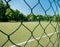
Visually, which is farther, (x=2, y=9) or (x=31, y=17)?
(x=31, y=17)

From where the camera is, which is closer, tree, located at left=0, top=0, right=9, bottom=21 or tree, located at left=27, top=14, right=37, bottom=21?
tree, located at left=0, top=0, right=9, bottom=21

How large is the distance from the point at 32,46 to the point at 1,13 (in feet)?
5.90

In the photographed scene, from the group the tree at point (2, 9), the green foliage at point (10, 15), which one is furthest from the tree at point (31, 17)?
the tree at point (2, 9)

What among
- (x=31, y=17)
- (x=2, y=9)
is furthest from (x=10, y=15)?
(x=31, y=17)

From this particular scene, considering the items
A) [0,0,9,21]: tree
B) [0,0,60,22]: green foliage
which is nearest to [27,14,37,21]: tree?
A: [0,0,60,22]: green foliage

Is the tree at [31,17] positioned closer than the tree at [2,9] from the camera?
No

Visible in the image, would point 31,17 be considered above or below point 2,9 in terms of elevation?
below

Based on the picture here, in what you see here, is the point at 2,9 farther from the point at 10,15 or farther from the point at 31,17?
the point at 31,17

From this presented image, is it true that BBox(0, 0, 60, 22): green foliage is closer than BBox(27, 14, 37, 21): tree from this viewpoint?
Yes

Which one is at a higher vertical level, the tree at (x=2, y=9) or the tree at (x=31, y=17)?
the tree at (x=2, y=9)

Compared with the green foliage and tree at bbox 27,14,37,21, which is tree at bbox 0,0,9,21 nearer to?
the green foliage

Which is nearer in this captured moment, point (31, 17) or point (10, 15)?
point (10, 15)

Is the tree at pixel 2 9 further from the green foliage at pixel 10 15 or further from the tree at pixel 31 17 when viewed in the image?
the tree at pixel 31 17

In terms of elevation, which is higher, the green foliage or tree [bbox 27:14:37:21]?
the green foliage
